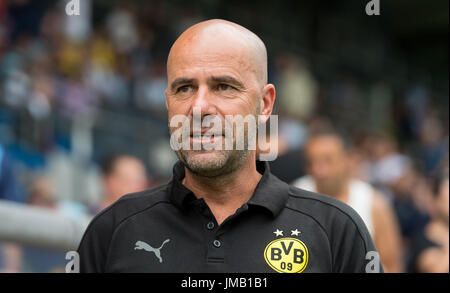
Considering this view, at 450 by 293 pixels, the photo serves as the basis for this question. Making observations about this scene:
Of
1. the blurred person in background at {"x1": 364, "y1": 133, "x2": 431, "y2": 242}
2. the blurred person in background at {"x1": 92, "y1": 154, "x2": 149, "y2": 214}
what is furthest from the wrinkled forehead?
the blurred person in background at {"x1": 364, "y1": 133, "x2": 431, "y2": 242}

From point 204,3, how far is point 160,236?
10940 mm

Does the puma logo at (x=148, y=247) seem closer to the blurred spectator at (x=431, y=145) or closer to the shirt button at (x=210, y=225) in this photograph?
the shirt button at (x=210, y=225)

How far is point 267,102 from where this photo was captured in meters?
2.32

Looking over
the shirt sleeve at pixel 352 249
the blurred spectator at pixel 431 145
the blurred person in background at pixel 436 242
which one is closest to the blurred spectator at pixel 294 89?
the blurred spectator at pixel 431 145

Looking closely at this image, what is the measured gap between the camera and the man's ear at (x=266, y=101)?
229cm

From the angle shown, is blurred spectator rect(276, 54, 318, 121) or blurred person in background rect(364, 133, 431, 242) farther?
blurred spectator rect(276, 54, 318, 121)

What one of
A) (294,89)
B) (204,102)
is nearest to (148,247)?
(204,102)

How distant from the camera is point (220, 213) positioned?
221 centimetres

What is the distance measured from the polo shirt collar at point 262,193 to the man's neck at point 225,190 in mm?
40

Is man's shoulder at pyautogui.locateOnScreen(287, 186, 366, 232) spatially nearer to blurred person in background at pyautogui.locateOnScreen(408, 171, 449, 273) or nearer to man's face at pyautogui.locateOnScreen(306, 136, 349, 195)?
man's face at pyautogui.locateOnScreen(306, 136, 349, 195)

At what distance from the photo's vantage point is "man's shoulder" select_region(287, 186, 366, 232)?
2.13 metres

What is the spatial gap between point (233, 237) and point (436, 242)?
3263mm

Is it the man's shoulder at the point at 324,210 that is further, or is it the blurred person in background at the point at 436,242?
the blurred person in background at the point at 436,242

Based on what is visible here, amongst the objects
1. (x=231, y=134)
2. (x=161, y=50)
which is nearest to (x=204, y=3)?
(x=161, y=50)
